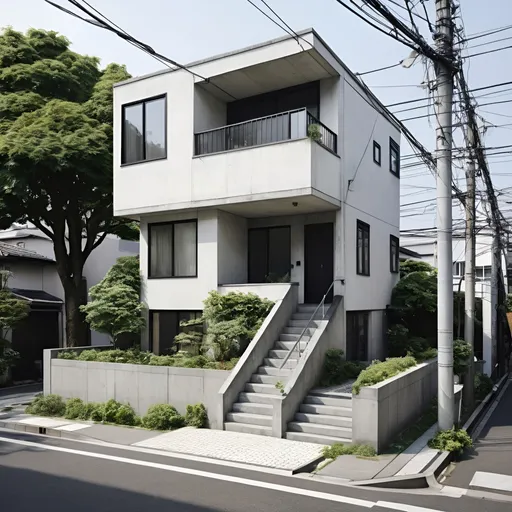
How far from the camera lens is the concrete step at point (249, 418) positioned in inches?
465

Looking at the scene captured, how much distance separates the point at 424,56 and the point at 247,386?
8.32m

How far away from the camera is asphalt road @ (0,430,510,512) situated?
775 cm

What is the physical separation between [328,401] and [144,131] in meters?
10.3

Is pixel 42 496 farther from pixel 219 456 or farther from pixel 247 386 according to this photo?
pixel 247 386

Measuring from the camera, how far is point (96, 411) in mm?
13844

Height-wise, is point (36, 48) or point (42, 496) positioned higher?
point (36, 48)

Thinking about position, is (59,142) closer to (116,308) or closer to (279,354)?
(116,308)

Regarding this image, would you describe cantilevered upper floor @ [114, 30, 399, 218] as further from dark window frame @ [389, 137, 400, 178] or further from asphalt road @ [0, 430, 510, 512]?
asphalt road @ [0, 430, 510, 512]

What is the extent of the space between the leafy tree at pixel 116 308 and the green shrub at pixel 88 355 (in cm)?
78

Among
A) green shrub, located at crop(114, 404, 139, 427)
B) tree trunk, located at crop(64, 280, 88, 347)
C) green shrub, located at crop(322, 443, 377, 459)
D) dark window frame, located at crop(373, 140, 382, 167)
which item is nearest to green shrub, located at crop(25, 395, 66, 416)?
green shrub, located at crop(114, 404, 139, 427)

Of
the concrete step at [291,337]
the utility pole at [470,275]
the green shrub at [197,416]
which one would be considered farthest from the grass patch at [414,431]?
the green shrub at [197,416]

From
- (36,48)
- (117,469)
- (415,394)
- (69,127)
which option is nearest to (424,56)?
(415,394)

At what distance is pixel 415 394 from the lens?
12.9 metres

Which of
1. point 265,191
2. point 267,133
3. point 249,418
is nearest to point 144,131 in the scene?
point 267,133
